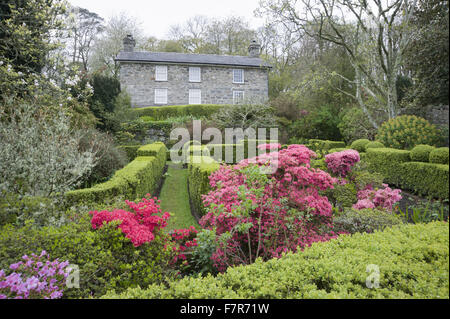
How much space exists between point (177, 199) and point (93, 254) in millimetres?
5191

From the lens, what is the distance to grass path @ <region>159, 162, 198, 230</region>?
5789mm

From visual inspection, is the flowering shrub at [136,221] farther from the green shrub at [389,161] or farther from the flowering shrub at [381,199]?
the green shrub at [389,161]

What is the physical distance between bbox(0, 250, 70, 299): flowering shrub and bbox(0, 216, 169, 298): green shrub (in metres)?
0.15

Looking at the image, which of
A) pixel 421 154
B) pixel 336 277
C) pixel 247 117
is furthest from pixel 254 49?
pixel 336 277

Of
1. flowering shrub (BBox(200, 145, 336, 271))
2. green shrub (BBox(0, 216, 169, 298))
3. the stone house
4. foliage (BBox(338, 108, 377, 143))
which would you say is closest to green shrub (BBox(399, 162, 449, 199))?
flowering shrub (BBox(200, 145, 336, 271))

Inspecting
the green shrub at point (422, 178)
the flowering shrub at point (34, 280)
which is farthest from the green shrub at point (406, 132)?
the flowering shrub at point (34, 280)

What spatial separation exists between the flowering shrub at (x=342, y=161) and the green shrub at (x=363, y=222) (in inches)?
76.7

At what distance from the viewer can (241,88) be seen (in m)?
24.4

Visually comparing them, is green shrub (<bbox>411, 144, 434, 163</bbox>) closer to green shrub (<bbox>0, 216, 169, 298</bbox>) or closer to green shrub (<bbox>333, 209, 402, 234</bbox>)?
green shrub (<bbox>333, 209, 402, 234</bbox>)

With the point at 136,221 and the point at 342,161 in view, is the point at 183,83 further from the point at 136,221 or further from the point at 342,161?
the point at 136,221

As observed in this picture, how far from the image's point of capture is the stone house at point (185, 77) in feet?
73.2

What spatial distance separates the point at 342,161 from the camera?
18.8 feet
